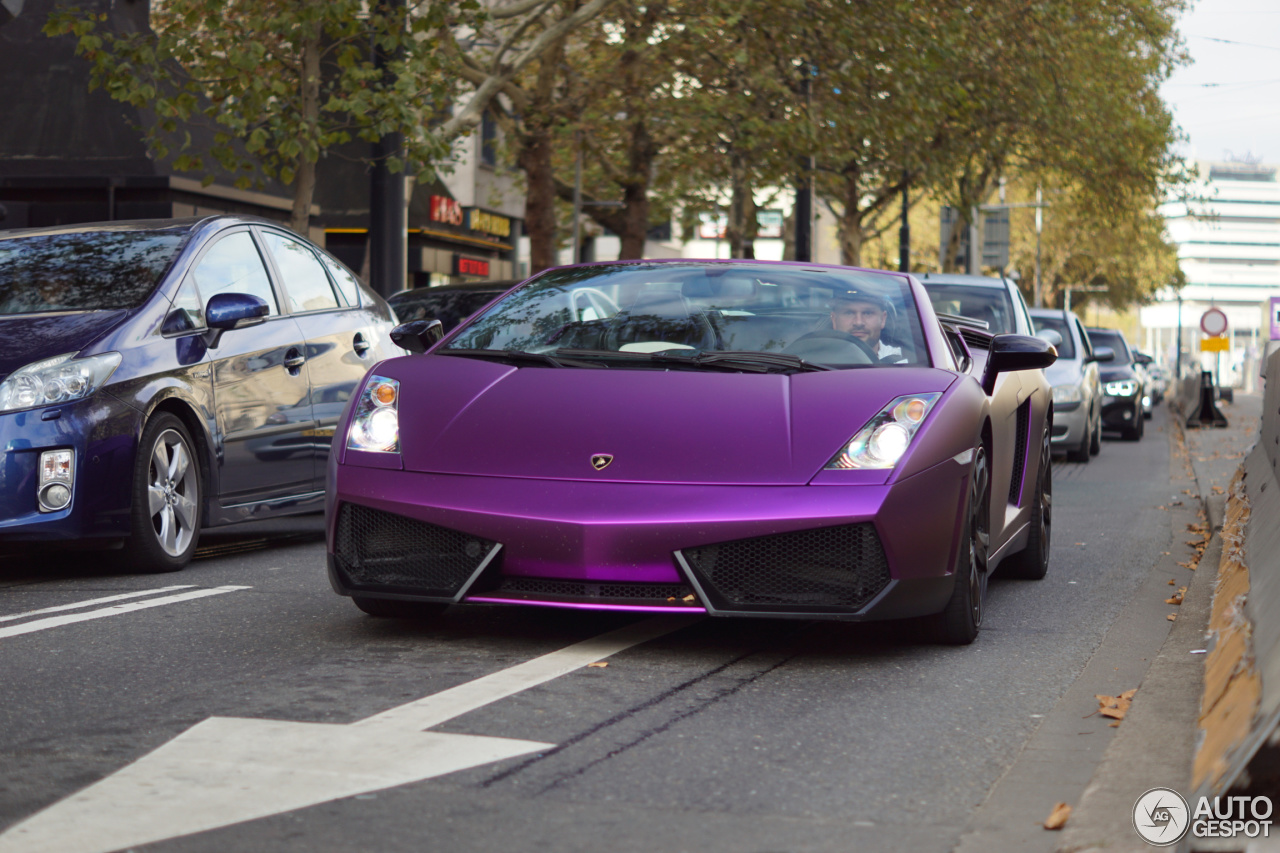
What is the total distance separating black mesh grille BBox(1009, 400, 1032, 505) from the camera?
23.1ft

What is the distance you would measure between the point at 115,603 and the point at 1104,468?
12.5 meters

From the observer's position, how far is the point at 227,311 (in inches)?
292

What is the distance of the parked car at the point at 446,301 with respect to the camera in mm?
11734

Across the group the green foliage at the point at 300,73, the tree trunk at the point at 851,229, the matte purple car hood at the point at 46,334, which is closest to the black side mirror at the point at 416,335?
A: the matte purple car hood at the point at 46,334

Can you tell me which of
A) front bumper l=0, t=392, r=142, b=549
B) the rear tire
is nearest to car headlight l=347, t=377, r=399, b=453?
the rear tire

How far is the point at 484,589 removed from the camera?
511 centimetres

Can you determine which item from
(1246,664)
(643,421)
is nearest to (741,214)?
(643,421)

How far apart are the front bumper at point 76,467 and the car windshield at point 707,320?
1681mm

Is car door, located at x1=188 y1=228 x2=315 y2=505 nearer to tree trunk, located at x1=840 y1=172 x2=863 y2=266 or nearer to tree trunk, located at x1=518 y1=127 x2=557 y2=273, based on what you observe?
tree trunk, located at x1=518 y1=127 x2=557 y2=273

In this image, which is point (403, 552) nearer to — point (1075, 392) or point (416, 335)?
point (416, 335)

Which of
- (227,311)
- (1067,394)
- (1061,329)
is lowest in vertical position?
(1067,394)

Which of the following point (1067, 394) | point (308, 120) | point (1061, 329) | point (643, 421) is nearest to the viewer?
point (643, 421)

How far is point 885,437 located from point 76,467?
3386mm

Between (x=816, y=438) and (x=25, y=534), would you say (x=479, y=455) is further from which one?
(x=25, y=534)
